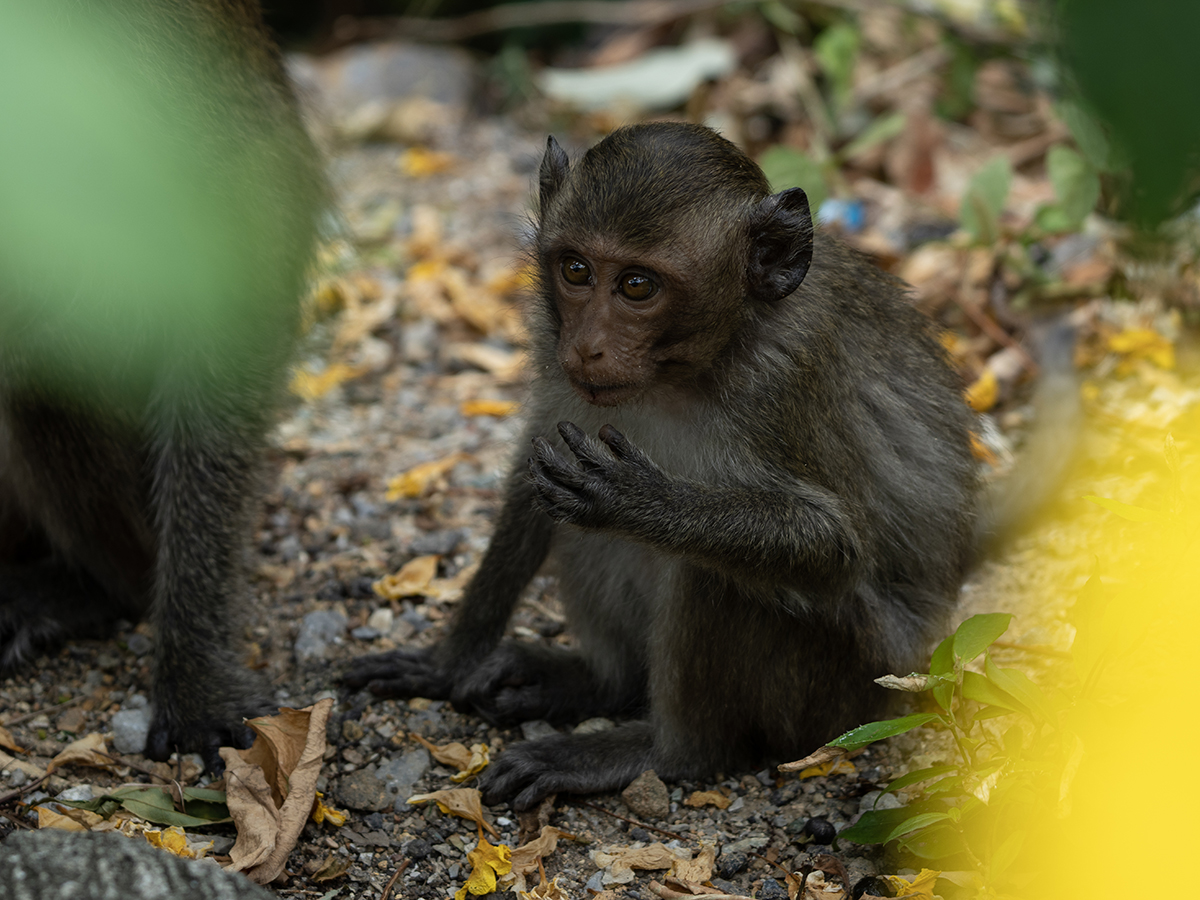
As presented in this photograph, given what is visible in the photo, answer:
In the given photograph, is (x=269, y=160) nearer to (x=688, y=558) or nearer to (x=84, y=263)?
(x=84, y=263)

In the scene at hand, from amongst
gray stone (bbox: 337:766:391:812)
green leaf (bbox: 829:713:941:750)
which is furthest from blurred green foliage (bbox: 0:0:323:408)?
green leaf (bbox: 829:713:941:750)

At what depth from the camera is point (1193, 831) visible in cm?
146

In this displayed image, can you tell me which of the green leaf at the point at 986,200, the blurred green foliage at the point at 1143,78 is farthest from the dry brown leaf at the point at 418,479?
the blurred green foliage at the point at 1143,78

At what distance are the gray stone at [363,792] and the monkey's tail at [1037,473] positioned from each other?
89.7 inches

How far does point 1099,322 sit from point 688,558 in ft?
11.6

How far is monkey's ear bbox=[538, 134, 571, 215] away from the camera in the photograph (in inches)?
149

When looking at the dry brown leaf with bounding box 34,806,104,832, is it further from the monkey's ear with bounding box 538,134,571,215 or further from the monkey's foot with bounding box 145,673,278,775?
the monkey's ear with bounding box 538,134,571,215

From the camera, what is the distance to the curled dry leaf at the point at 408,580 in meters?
4.86

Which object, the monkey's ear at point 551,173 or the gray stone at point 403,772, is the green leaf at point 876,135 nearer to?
the monkey's ear at point 551,173

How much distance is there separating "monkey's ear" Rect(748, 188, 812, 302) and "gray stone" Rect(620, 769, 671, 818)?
158 cm

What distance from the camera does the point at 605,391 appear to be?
11.2ft

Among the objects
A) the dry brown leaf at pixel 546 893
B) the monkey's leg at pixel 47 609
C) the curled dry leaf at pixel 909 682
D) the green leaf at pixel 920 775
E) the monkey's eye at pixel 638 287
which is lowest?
the dry brown leaf at pixel 546 893

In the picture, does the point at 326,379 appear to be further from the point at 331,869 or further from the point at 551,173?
the point at 331,869

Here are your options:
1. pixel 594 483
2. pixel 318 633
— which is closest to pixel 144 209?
pixel 594 483
